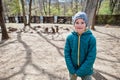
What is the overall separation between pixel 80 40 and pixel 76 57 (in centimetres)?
23

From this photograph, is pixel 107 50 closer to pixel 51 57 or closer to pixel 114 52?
pixel 114 52

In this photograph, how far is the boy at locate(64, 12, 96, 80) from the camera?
7.88 ft

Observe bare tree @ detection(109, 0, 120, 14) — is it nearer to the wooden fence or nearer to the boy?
the wooden fence

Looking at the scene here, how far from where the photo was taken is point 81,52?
A: 244 cm

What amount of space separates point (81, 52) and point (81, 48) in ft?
0.17

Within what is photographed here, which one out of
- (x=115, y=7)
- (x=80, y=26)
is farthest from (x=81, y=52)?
(x=115, y=7)

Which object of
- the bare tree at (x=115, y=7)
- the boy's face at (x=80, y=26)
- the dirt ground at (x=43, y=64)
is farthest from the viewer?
the bare tree at (x=115, y=7)

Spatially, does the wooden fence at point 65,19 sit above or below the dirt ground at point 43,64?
above

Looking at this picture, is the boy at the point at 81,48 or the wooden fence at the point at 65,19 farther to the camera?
the wooden fence at the point at 65,19

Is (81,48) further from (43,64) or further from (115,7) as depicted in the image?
(115,7)

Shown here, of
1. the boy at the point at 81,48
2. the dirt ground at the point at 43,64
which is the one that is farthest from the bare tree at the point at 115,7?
the boy at the point at 81,48

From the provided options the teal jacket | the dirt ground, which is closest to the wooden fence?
the dirt ground

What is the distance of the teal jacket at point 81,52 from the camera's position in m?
2.41

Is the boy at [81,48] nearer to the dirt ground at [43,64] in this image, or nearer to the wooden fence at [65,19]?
the dirt ground at [43,64]
